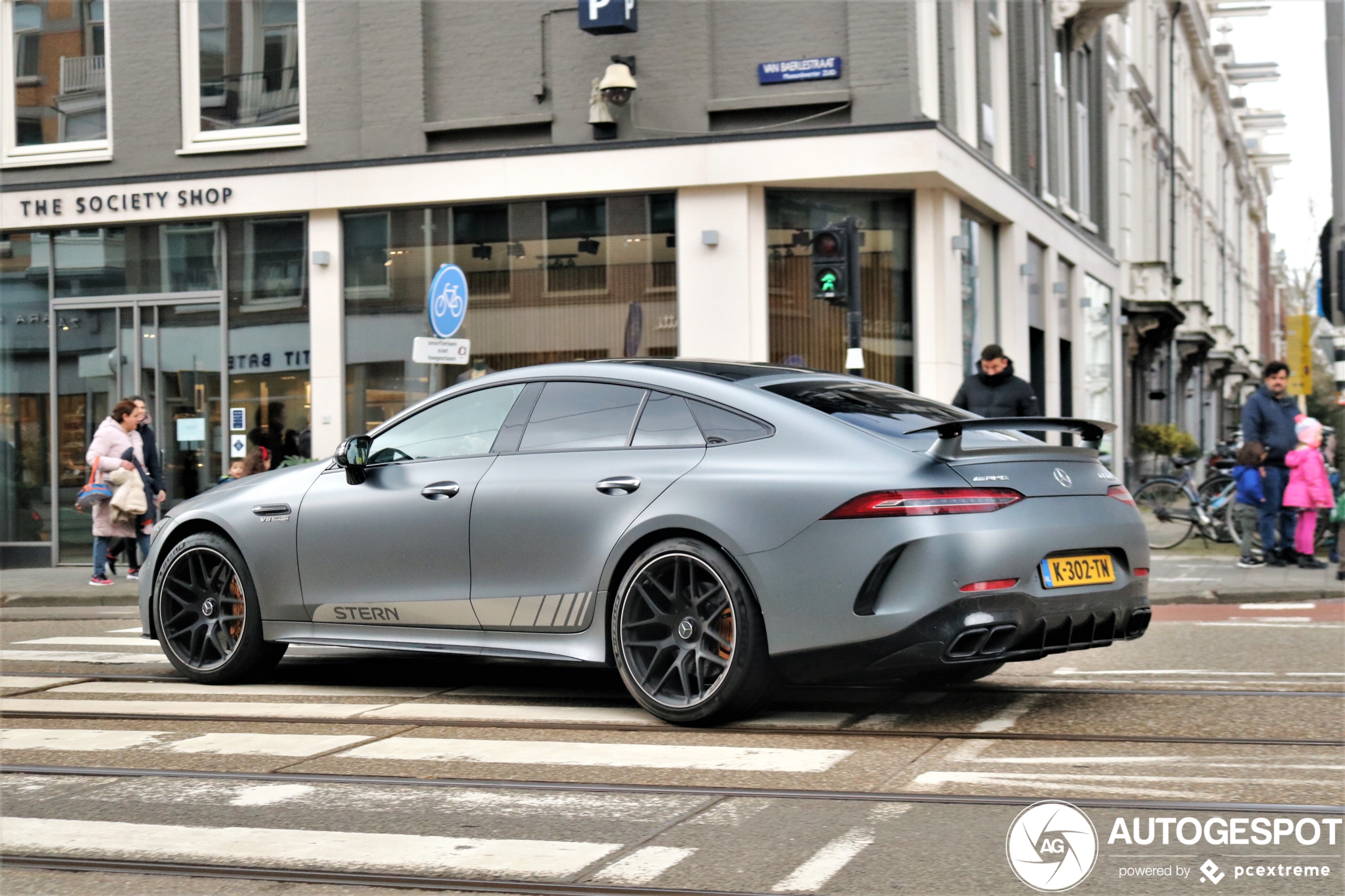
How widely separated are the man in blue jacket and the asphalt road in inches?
270

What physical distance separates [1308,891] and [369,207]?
16690mm

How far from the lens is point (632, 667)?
237 inches

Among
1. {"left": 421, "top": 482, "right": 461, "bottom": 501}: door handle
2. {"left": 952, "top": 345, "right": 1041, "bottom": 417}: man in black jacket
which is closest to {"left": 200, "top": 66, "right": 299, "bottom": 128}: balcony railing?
{"left": 952, "top": 345, "right": 1041, "bottom": 417}: man in black jacket

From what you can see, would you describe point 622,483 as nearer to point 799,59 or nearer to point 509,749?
point 509,749

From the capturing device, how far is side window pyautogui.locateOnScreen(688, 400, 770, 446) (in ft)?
19.6

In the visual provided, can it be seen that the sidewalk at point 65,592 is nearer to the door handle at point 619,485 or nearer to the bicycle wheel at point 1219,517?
the door handle at point 619,485

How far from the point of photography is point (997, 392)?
12.1m

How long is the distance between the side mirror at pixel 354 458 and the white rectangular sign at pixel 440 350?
6.45m

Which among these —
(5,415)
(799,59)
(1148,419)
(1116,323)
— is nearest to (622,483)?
(799,59)

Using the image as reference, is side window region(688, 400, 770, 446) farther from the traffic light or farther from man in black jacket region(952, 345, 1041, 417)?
the traffic light

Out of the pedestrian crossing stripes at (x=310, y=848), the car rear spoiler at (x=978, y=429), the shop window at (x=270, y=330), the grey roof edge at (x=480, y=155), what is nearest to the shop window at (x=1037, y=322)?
the grey roof edge at (x=480, y=155)

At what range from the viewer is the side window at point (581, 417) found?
6.39m

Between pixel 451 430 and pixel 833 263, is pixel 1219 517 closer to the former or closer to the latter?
pixel 833 263

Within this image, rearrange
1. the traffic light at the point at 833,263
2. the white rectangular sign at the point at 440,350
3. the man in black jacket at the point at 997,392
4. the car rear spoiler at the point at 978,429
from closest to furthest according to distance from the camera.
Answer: the car rear spoiler at the point at 978,429 < the man in black jacket at the point at 997,392 < the traffic light at the point at 833,263 < the white rectangular sign at the point at 440,350
